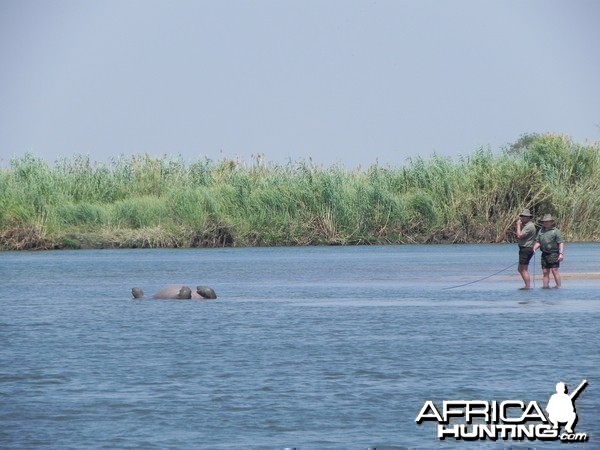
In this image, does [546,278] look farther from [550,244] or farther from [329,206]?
[329,206]

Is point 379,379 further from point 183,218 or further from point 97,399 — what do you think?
point 183,218

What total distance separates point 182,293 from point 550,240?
24.6 ft

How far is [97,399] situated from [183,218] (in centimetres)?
3662

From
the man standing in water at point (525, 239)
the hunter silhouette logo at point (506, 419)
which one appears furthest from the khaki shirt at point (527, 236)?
the hunter silhouette logo at point (506, 419)

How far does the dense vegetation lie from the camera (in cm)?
Result: 5019

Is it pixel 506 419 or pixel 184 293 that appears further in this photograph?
pixel 184 293

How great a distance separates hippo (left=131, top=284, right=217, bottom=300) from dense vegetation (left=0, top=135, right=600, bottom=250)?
21.9m

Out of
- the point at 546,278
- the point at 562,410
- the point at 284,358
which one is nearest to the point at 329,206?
the point at 546,278

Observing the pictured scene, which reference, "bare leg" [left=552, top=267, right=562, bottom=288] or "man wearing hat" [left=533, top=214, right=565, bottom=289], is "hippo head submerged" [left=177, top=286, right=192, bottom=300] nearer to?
"man wearing hat" [left=533, top=214, right=565, bottom=289]

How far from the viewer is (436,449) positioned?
39.5 feet

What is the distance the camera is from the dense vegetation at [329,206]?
5019cm

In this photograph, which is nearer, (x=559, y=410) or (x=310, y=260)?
(x=559, y=410)

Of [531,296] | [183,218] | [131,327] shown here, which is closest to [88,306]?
[131,327]

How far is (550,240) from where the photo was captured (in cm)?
2828
